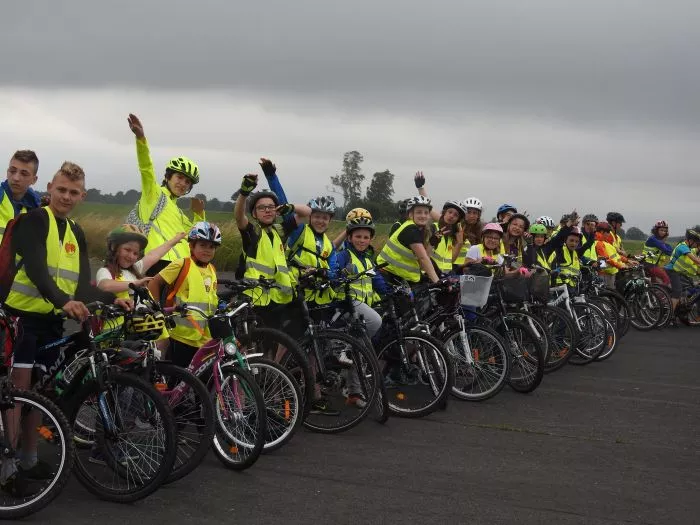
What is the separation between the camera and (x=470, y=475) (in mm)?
6148

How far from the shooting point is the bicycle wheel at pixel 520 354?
9227mm

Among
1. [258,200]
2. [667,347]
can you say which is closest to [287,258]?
[258,200]

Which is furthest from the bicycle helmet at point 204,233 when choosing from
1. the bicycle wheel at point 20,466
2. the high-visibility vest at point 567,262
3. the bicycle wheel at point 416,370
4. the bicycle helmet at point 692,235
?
the bicycle helmet at point 692,235

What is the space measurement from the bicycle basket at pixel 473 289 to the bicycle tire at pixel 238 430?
11.5 ft

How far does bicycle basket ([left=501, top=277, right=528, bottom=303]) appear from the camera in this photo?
31.5 feet

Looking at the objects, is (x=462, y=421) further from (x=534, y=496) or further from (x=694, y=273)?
(x=694, y=273)

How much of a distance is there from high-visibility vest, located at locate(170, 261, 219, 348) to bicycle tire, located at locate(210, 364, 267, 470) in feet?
2.17

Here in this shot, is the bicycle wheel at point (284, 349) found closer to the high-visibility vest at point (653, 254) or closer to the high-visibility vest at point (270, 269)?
the high-visibility vest at point (270, 269)

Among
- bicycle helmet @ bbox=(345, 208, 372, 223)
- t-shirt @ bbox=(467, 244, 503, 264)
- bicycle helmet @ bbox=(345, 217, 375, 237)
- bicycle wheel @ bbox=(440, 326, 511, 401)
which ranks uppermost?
bicycle helmet @ bbox=(345, 208, 372, 223)

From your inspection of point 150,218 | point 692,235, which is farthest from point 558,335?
point 692,235

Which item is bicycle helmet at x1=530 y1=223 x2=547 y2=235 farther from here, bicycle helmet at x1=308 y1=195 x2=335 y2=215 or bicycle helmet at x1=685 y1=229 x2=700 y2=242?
bicycle helmet at x1=685 y1=229 x2=700 y2=242

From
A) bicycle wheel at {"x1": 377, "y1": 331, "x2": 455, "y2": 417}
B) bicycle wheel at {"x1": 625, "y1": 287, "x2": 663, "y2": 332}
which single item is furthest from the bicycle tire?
bicycle wheel at {"x1": 625, "y1": 287, "x2": 663, "y2": 332}

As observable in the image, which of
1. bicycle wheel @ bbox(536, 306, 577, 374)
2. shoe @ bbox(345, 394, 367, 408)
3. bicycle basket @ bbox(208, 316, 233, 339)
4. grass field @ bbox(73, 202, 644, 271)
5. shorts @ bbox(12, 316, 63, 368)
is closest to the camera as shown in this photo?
shorts @ bbox(12, 316, 63, 368)

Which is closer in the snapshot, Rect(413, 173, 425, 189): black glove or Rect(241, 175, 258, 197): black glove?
Rect(241, 175, 258, 197): black glove
